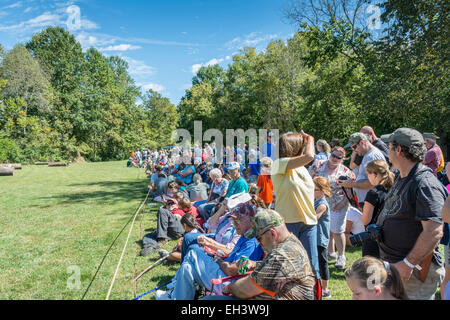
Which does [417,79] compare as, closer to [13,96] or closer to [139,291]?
[139,291]

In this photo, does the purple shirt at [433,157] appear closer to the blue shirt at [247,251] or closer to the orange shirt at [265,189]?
the orange shirt at [265,189]

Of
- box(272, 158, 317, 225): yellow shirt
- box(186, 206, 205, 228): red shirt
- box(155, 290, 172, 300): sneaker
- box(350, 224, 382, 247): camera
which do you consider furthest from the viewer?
box(186, 206, 205, 228): red shirt

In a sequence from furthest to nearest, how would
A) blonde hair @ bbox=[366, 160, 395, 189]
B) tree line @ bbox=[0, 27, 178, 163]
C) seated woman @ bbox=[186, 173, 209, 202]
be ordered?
1. tree line @ bbox=[0, 27, 178, 163]
2. seated woman @ bbox=[186, 173, 209, 202]
3. blonde hair @ bbox=[366, 160, 395, 189]

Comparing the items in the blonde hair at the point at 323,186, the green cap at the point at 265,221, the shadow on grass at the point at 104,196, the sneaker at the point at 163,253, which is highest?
the blonde hair at the point at 323,186

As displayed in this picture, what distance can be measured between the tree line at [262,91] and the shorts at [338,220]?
706 cm

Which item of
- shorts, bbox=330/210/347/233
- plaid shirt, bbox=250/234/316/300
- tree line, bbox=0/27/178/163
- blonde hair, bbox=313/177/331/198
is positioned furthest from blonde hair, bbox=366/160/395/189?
tree line, bbox=0/27/178/163

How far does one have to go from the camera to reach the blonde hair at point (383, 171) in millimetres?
2838

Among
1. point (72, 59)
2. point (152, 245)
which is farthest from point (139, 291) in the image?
point (72, 59)

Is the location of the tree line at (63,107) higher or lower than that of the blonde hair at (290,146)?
higher

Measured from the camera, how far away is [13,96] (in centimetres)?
3584

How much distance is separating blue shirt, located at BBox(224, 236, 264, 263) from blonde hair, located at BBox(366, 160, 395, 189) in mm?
1361

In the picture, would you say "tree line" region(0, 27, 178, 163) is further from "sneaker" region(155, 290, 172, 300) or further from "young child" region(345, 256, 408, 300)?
"young child" region(345, 256, 408, 300)

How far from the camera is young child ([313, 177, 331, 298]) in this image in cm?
352

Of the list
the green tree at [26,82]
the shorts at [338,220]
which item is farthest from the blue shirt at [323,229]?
the green tree at [26,82]
